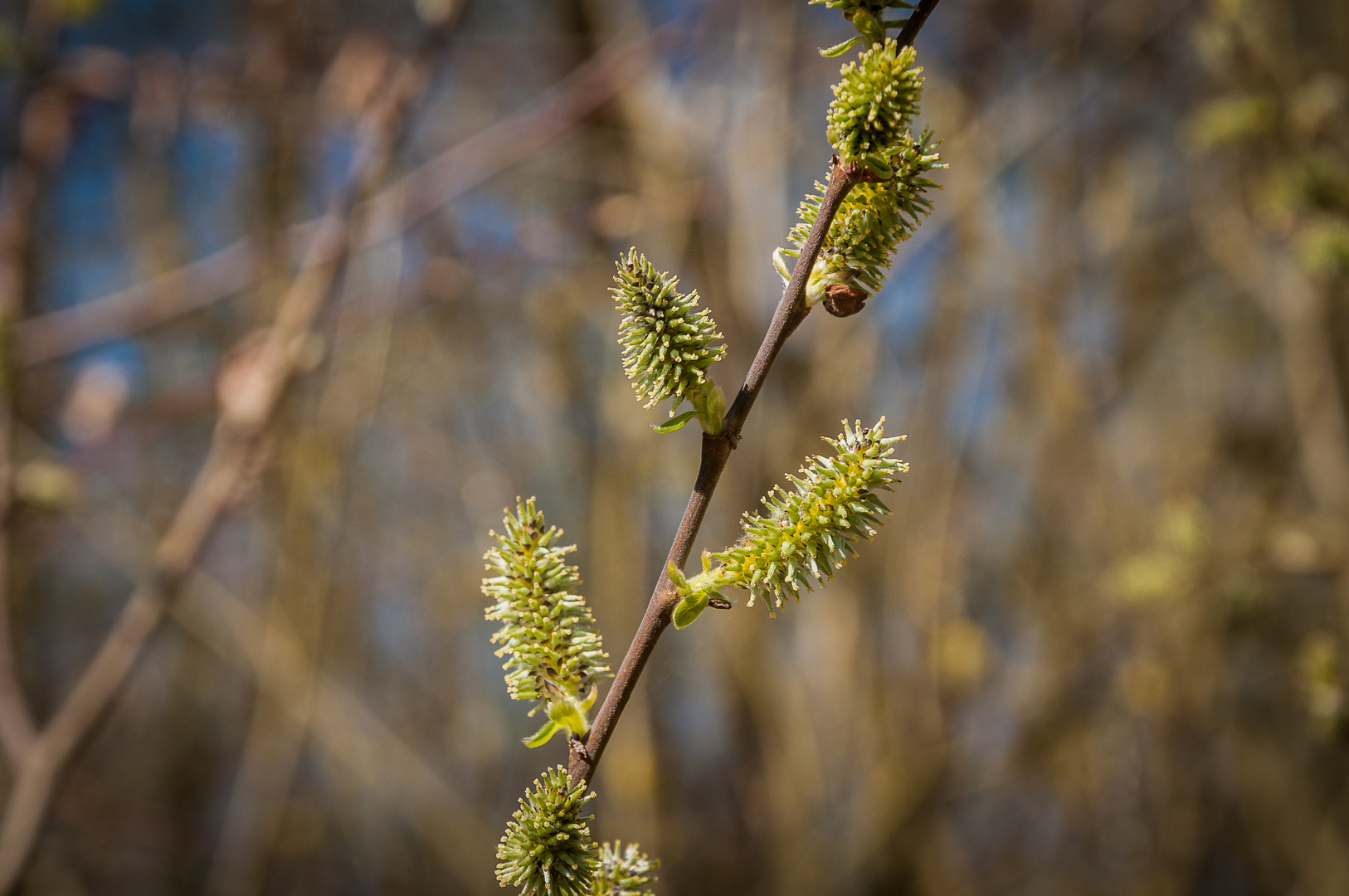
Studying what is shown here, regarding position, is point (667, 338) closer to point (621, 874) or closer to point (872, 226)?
point (872, 226)

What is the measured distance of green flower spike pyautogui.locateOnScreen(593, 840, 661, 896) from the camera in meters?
0.65

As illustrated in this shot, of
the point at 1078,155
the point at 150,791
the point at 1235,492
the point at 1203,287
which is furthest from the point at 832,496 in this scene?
the point at 150,791

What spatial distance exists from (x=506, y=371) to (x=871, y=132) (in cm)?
414

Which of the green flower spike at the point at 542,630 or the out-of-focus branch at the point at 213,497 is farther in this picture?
the out-of-focus branch at the point at 213,497

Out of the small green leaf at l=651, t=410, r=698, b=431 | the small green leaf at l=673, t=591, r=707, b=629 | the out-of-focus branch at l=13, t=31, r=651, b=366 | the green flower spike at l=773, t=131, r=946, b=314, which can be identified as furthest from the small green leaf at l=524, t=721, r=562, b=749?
the out-of-focus branch at l=13, t=31, r=651, b=366

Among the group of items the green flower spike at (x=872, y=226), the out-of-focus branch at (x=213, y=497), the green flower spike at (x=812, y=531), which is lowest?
the green flower spike at (x=812, y=531)

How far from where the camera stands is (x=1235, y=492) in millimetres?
3664

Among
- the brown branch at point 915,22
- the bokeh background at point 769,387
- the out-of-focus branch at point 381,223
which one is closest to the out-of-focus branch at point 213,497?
the bokeh background at point 769,387

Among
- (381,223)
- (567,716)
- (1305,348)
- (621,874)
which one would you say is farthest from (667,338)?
(1305,348)

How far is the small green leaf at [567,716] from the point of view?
0.62 metres

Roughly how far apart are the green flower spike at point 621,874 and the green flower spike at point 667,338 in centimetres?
34

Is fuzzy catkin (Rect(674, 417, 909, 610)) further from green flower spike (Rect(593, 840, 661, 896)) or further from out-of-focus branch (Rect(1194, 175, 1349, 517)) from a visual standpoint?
out-of-focus branch (Rect(1194, 175, 1349, 517))

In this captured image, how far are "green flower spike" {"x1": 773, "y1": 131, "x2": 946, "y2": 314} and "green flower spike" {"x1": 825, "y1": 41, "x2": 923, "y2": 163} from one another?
0.03 meters

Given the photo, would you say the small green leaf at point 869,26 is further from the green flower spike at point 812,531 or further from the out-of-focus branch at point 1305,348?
the out-of-focus branch at point 1305,348
